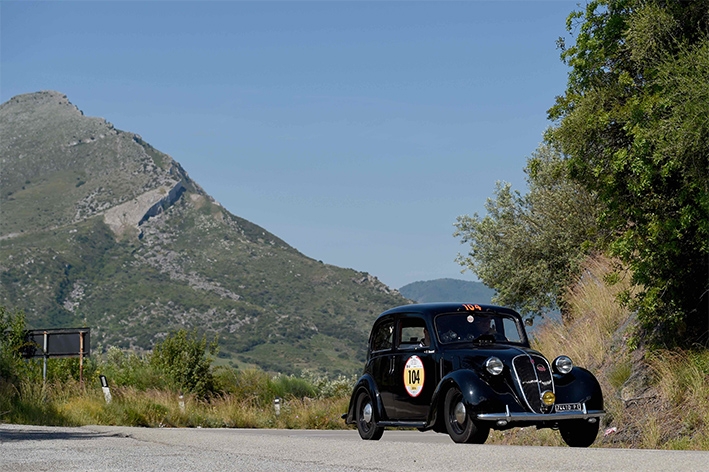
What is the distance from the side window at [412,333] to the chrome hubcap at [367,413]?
111cm

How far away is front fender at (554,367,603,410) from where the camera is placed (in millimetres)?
12531

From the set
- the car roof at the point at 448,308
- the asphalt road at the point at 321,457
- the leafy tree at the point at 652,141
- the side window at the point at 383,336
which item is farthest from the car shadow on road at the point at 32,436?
the leafy tree at the point at 652,141

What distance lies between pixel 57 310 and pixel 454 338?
161 meters

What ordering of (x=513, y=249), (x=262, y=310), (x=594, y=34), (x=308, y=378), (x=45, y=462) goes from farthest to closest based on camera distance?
(x=262, y=310) → (x=308, y=378) → (x=513, y=249) → (x=594, y=34) → (x=45, y=462)

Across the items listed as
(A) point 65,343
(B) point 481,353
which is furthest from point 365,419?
(A) point 65,343

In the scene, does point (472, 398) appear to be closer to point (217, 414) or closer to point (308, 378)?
point (217, 414)

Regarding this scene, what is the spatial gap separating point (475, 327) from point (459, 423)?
1.83 metres

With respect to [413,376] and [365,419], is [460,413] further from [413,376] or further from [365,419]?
[365,419]

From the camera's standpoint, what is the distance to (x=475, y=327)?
13.9 meters

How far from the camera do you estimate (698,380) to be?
1579 centimetres

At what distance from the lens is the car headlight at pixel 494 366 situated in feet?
40.3

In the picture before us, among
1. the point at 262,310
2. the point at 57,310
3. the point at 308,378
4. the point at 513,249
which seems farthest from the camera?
the point at 262,310

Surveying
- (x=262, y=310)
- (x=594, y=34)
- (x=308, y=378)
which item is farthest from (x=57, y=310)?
(x=594, y=34)

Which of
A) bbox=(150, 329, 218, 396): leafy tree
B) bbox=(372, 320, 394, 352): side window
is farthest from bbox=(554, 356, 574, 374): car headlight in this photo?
bbox=(150, 329, 218, 396): leafy tree
